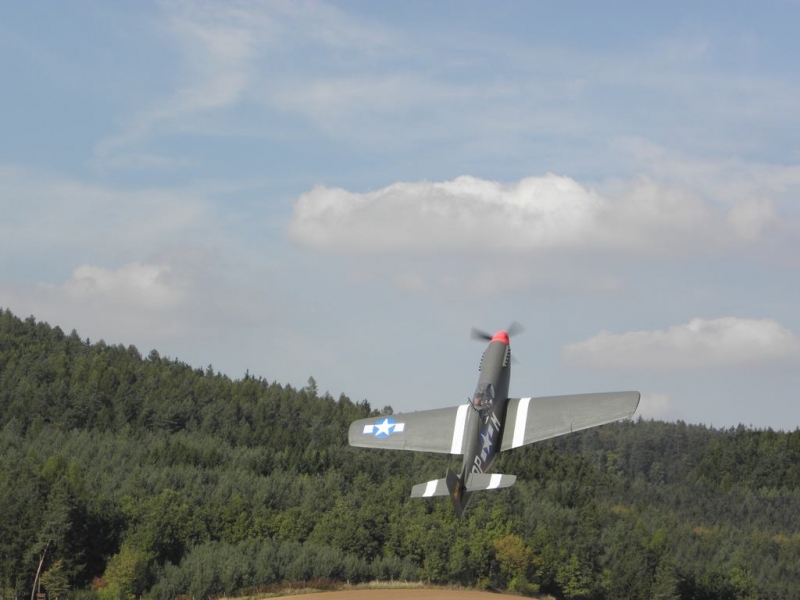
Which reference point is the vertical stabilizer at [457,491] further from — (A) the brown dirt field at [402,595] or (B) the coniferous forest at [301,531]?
(B) the coniferous forest at [301,531]

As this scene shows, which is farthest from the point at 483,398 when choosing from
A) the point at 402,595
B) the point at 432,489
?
the point at 402,595

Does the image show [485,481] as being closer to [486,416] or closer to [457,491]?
[457,491]

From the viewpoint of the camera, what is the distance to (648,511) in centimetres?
19438

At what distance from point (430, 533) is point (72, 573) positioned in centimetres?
3888

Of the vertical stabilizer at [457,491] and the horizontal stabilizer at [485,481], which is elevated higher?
the horizontal stabilizer at [485,481]

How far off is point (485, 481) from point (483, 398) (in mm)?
2854

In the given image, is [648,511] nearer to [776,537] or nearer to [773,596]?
[776,537]

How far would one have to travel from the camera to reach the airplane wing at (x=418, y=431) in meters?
40.2

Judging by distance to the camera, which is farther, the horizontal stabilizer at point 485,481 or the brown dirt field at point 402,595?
the brown dirt field at point 402,595

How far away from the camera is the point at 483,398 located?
3875cm

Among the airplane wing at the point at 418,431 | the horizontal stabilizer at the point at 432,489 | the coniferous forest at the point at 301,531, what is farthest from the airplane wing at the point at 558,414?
the coniferous forest at the point at 301,531

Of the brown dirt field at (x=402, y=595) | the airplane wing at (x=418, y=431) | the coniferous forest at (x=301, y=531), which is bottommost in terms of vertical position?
the brown dirt field at (x=402, y=595)

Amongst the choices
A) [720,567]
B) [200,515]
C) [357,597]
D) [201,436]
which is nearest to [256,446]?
[201,436]

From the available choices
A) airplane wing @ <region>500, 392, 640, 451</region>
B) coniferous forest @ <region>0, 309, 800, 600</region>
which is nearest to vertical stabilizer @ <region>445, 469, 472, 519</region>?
airplane wing @ <region>500, 392, 640, 451</region>
